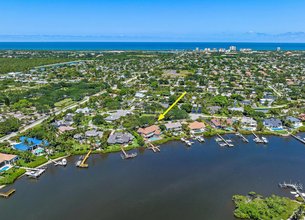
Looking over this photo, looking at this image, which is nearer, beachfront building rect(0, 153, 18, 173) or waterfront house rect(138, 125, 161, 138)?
beachfront building rect(0, 153, 18, 173)

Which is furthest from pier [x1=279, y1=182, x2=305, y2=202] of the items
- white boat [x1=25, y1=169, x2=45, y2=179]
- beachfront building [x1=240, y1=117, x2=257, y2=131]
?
white boat [x1=25, y1=169, x2=45, y2=179]

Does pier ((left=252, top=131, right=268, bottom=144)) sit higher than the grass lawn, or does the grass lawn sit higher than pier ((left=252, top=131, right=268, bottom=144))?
the grass lawn

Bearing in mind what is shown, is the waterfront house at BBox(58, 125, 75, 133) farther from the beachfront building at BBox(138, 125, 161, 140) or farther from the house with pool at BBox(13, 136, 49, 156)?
the beachfront building at BBox(138, 125, 161, 140)

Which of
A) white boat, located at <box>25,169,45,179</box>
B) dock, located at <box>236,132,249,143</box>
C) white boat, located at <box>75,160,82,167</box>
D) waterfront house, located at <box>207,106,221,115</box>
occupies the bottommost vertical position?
dock, located at <box>236,132,249,143</box>

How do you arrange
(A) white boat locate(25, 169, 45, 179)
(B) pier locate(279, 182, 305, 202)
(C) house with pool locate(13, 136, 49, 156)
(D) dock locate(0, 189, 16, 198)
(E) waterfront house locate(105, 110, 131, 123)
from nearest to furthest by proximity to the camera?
(D) dock locate(0, 189, 16, 198) → (B) pier locate(279, 182, 305, 202) → (A) white boat locate(25, 169, 45, 179) → (C) house with pool locate(13, 136, 49, 156) → (E) waterfront house locate(105, 110, 131, 123)

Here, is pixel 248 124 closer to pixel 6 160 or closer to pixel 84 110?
pixel 84 110

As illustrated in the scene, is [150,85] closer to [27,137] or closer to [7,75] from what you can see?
[27,137]

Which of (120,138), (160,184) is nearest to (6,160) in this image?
(120,138)

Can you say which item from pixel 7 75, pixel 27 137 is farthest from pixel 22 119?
pixel 7 75

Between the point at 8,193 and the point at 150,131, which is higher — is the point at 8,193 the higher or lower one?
the higher one
